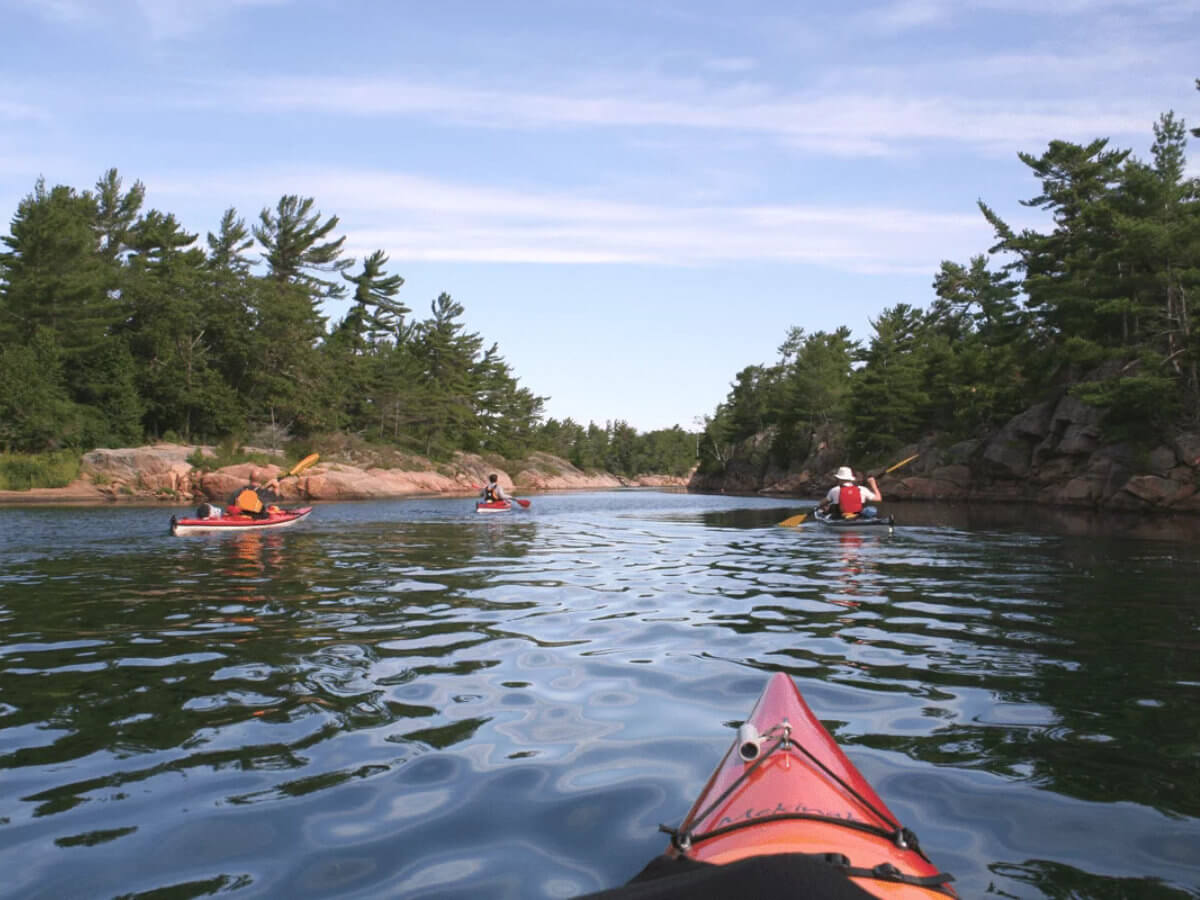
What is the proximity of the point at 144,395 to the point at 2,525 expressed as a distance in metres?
29.1

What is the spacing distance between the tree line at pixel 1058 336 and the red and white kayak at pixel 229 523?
25.3 m

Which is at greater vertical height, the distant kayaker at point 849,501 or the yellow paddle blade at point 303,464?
the yellow paddle blade at point 303,464

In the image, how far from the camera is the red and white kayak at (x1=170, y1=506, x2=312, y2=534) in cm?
1652

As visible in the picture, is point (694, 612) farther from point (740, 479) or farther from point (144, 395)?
point (740, 479)

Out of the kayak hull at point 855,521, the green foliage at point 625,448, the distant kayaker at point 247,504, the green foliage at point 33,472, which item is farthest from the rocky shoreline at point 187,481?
the green foliage at point 625,448

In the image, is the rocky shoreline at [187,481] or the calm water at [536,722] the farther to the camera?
the rocky shoreline at [187,481]

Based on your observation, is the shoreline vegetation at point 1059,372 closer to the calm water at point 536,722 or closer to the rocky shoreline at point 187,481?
the calm water at point 536,722

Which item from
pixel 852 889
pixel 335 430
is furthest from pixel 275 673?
pixel 335 430

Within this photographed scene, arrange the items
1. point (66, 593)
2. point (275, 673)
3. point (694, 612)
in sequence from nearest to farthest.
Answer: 1. point (275, 673)
2. point (694, 612)
3. point (66, 593)

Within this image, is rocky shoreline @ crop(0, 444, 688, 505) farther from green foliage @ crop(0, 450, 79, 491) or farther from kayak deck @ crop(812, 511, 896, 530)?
kayak deck @ crop(812, 511, 896, 530)

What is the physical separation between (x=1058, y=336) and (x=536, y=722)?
3905 cm

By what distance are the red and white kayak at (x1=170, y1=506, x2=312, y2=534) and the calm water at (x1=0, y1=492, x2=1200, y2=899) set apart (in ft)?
21.3

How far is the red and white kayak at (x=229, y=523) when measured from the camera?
1652 cm

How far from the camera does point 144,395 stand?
45156mm
